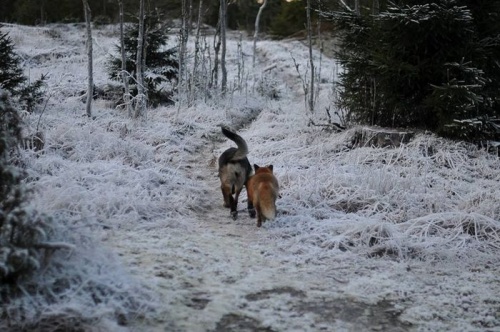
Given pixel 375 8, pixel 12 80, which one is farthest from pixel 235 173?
pixel 12 80

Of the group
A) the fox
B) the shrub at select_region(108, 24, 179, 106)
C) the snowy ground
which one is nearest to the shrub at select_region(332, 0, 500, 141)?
the snowy ground

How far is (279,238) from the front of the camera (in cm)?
566

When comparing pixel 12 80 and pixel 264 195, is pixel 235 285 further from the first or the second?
pixel 12 80

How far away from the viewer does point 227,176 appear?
6602 mm

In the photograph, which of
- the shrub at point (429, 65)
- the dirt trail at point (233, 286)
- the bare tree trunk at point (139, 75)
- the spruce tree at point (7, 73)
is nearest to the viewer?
the dirt trail at point (233, 286)

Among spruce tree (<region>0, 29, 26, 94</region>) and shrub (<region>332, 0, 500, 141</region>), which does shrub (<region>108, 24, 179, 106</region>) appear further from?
shrub (<region>332, 0, 500, 141</region>)

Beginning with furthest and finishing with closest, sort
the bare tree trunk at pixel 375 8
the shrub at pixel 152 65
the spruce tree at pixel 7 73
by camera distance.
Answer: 1. the shrub at pixel 152 65
2. the spruce tree at pixel 7 73
3. the bare tree trunk at pixel 375 8

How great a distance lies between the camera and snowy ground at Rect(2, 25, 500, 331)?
148 inches

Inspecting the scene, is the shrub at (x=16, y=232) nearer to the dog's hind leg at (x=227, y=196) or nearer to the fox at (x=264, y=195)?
the fox at (x=264, y=195)

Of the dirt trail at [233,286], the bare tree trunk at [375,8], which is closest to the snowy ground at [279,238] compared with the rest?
the dirt trail at [233,286]

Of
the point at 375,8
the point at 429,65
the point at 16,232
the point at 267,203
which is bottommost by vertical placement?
the point at 267,203

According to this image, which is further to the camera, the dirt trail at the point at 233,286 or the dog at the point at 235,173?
the dog at the point at 235,173

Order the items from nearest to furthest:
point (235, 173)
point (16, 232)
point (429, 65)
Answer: point (16, 232)
point (235, 173)
point (429, 65)

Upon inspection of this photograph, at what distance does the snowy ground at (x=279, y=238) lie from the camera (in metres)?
3.76
